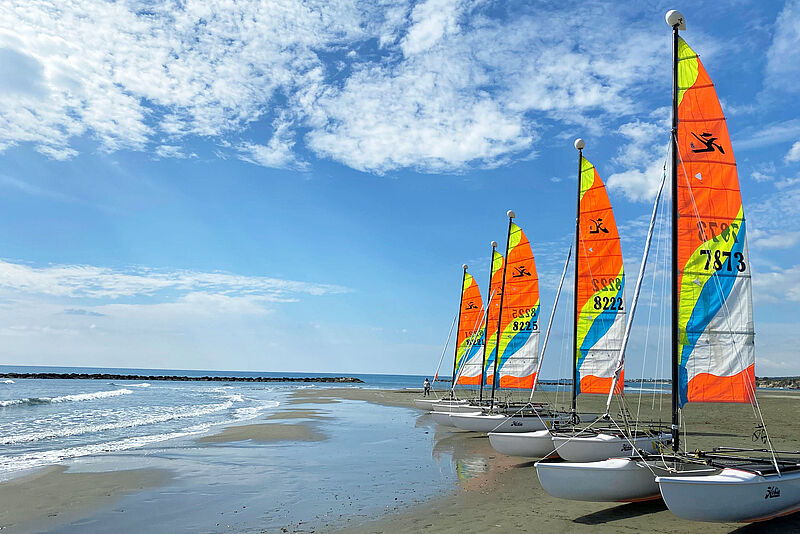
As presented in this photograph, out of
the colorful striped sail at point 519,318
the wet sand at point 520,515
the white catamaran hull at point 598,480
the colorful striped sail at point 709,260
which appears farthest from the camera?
the colorful striped sail at point 519,318

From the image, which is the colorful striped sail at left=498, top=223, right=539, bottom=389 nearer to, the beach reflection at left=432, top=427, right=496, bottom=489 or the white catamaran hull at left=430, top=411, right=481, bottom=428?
the white catamaran hull at left=430, top=411, right=481, bottom=428

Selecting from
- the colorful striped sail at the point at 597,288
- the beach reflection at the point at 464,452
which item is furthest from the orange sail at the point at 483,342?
the colorful striped sail at the point at 597,288

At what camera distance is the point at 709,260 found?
962 cm

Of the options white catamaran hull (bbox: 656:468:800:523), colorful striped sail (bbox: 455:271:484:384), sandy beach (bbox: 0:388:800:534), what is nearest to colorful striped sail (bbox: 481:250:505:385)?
colorful striped sail (bbox: 455:271:484:384)

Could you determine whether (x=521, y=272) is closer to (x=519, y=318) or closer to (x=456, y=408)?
(x=519, y=318)

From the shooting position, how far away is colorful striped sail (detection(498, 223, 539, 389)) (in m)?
20.6

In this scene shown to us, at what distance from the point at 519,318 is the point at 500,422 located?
4.78 meters

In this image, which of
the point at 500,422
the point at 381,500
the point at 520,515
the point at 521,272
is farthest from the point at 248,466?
the point at 521,272

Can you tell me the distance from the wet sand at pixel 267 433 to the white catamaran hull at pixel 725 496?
45.1 feet

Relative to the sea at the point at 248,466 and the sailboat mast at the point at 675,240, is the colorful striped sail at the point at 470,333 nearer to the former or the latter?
the sea at the point at 248,466

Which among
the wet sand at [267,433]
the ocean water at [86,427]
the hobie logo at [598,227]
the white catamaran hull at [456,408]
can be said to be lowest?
the ocean water at [86,427]

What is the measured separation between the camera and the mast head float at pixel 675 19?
1036cm

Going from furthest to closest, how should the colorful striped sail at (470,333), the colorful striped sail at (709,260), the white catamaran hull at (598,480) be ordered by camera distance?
the colorful striped sail at (470,333) → the colorful striped sail at (709,260) → the white catamaran hull at (598,480)

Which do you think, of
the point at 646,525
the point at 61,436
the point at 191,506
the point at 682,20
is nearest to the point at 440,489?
the point at 646,525
